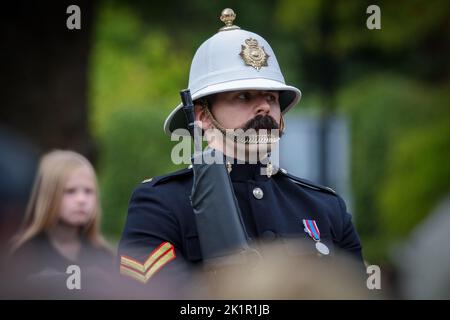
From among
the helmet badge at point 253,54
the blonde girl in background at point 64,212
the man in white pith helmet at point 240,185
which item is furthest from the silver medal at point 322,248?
the blonde girl in background at point 64,212

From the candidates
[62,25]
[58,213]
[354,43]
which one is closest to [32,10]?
[62,25]

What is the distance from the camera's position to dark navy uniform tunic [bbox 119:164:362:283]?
396cm

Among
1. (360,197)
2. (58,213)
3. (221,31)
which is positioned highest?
(221,31)

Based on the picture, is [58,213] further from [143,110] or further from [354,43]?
[143,110]

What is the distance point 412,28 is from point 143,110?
18.0 feet

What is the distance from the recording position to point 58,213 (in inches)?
237

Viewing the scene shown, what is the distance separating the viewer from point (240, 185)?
14.3 ft

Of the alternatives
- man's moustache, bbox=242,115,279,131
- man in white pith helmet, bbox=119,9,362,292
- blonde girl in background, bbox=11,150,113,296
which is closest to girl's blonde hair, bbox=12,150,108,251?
blonde girl in background, bbox=11,150,113,296

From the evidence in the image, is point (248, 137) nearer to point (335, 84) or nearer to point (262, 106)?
point (262, 106)

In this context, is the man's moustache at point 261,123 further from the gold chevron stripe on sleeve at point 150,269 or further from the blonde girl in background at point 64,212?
the blonde girl in background at point 64,212

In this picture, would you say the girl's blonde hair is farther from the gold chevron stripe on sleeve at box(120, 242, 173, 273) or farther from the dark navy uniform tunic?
the gold chevron stripe on sleeve at box(120, 242, 173, 273)

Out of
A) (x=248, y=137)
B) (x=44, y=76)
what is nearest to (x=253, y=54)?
(x=248, y=137)

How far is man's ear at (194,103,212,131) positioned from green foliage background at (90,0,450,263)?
7.54 metres
